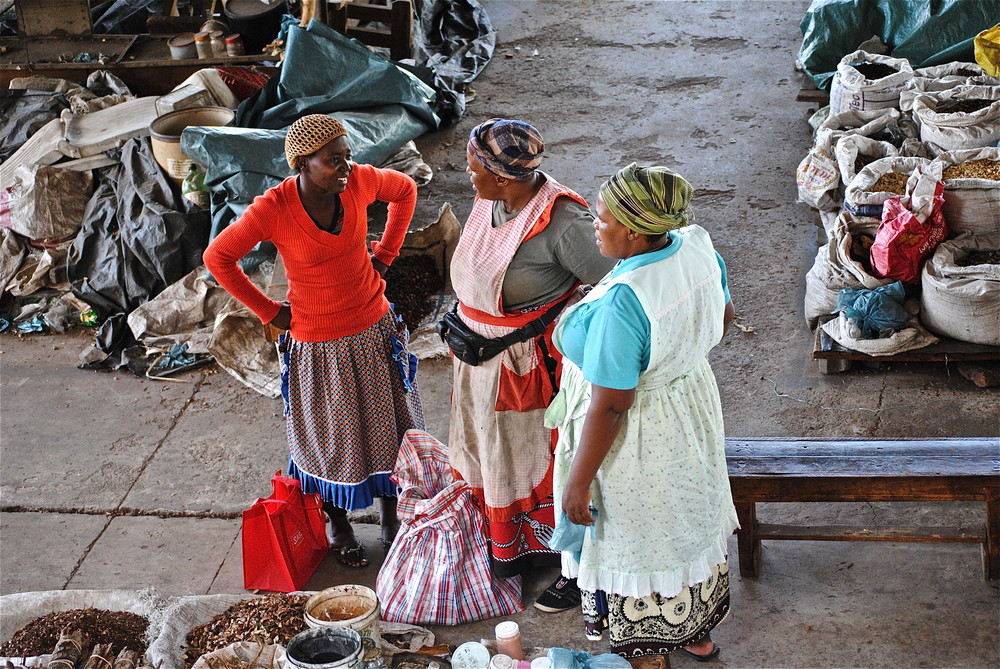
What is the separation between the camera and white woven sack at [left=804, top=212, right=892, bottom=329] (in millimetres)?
4887

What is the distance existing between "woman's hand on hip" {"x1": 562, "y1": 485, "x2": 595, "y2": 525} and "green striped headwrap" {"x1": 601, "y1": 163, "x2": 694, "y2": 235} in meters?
0.74

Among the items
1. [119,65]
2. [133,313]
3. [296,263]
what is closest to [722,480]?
[296,263]

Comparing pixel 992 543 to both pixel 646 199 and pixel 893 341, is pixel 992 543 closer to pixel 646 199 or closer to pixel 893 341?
pixel 893 341

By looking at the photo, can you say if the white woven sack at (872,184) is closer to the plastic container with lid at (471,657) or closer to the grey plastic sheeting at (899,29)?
the grey plastic sheeting at (899,29)

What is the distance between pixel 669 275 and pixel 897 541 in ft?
5.26

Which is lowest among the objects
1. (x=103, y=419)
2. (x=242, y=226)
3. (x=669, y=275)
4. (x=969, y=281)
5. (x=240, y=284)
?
(x=103, y=419)

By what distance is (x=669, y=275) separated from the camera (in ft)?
8.52

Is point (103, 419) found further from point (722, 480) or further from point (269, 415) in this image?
point (722, 480)

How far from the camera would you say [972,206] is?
4.70 metres

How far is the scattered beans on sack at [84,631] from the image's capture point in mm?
3371

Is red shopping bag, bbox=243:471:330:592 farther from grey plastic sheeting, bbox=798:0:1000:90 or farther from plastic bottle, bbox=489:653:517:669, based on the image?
grey plastic sheeting, bbox=798:0:1000:90

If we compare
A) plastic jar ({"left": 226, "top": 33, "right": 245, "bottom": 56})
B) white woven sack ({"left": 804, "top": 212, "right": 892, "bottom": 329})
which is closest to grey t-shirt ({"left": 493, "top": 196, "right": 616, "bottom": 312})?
white woven sack ({"left": 804, "top": 212, "right": 892, "bottom": 329})

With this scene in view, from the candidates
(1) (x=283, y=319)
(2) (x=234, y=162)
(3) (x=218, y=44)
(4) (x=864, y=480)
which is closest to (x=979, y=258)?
(4) (x=864, y=480)

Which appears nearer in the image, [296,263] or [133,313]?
[296,263]
